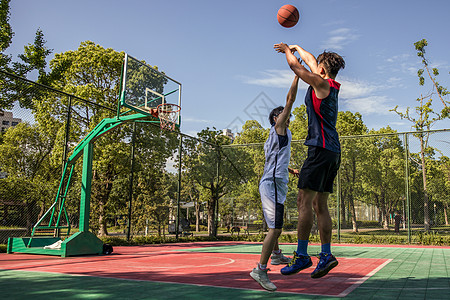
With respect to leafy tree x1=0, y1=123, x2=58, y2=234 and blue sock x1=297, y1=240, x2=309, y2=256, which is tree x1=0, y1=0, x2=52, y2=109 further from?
blue sock x1=297, y1=240, x2=309, y2=256

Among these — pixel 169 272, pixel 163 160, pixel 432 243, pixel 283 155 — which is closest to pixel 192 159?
pixel 163 160

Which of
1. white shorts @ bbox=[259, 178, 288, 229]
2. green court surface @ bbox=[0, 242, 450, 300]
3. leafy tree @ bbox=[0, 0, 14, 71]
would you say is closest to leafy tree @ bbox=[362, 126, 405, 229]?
green court surface @ bbox=[0, 242, 450, 300]

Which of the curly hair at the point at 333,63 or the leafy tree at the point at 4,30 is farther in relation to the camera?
the leafy tree at the point at 4,30

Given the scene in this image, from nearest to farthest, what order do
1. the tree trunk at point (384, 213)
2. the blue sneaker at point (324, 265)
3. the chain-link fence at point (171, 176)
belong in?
the blue sneaker at point (324, 265), the chain-link fence at point (171, 176), the tree trunk at point (384, 213)

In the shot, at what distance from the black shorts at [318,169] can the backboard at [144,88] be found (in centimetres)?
754

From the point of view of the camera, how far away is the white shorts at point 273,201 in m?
3.31

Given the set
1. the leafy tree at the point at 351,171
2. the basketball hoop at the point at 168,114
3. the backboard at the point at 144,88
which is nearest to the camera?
the backboard at the point at 144,88

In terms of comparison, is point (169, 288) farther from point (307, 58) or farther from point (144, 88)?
point (144, 88)

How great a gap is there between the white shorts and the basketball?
174 cm

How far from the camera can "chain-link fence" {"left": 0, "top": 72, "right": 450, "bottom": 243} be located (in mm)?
10953

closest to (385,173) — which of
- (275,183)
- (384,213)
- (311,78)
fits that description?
(384,213)

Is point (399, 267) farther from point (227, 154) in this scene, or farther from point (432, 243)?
point (227, 154)

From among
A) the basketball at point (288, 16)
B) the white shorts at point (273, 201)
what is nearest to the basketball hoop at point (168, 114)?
the basketball at point (288, 16)

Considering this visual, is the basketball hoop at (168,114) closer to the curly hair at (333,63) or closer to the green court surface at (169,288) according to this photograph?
the green court surface at (169,288)
